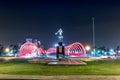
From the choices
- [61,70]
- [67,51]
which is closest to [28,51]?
[67,51]

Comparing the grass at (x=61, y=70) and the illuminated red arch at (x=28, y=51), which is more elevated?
the illuminated red arch at (x=28, y=51)

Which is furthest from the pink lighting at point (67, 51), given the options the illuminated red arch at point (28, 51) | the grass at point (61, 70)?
the grass at point (61, 70)

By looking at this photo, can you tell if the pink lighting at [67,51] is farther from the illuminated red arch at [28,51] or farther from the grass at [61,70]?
the grass at [61,70]

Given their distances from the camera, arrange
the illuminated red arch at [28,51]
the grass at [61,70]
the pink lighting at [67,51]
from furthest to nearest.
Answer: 1. the illuminated red arch at [28,51]
2. the pink lighting at [67,51]
3. the grass at [61,70]

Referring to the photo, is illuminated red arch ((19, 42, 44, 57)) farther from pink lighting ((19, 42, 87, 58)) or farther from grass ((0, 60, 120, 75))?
grass ((0, 60, 120, 75))

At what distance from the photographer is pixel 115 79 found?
81.8 ft

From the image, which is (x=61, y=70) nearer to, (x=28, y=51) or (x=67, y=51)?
(x=67, y=51)

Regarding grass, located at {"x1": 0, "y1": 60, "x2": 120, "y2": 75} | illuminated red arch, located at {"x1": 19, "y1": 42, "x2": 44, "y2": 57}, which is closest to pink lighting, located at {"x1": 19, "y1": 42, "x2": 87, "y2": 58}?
illuminated red arch, located at {"x1": 19, "y1": 42, "x2": 44, "y2": 57}

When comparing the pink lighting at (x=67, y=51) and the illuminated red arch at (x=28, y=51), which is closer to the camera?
the pink lighting at (x=67, y=51)

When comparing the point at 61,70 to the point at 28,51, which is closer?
the point at 61,70

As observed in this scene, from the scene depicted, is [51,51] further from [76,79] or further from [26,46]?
[76,79]

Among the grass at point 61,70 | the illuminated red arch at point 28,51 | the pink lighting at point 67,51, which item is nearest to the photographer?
the grass at point 61,70

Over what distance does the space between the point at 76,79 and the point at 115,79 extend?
10.3 feet

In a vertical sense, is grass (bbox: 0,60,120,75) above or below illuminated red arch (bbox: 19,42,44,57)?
below
